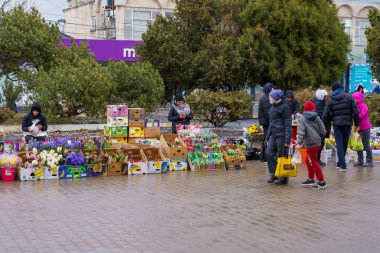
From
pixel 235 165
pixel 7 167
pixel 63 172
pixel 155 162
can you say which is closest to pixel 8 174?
pixel 7 167

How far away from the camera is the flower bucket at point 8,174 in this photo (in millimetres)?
12202

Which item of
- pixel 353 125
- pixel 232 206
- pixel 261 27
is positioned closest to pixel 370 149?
pixel 353 125

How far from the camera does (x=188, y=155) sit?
14195mm

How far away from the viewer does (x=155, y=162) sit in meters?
13.6

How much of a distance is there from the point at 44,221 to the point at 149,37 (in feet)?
60.7

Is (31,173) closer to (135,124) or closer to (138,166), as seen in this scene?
(138,166)

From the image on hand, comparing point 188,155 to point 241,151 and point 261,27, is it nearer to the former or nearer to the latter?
point 241,151

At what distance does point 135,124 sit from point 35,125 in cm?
321

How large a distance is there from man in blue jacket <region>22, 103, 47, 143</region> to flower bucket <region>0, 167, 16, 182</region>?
2.12 metres

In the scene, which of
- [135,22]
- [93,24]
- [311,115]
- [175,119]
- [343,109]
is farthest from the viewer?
[93,24]

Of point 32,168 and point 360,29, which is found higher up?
point 360,29

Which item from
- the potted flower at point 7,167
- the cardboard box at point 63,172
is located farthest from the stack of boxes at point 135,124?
the potted flower at point 7,167

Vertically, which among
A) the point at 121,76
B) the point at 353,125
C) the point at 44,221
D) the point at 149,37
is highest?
the point at 149,37

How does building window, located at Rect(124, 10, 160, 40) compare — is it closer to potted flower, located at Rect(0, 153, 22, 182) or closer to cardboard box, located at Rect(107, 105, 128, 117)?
cardboard box, located at Rect(107, 105, 128, 117)
